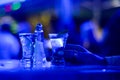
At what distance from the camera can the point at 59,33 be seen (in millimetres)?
1409

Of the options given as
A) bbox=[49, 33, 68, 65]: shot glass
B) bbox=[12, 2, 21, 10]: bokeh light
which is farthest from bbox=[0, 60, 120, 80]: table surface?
bbox=[12, 2, 21, 10]: bokeh light

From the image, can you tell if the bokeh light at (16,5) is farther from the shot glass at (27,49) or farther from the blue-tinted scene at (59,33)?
the shot glass at (27,49)

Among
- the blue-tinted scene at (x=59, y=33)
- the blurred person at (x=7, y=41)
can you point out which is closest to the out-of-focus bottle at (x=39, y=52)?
the blue-tinted scene at (x=59, y=33)

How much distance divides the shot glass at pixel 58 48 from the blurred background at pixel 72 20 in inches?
1.6

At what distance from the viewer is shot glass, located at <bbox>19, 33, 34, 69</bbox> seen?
4.46 feet

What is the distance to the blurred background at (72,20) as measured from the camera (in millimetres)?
1420

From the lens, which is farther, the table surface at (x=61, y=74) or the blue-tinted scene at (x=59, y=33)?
the blue-tinted scene at (x=59, y=33)

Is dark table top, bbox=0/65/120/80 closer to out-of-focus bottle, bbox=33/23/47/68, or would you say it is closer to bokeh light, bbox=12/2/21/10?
out-of-focus bottle, bbox=33/23/47/68

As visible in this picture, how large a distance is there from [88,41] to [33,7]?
27 centimetres

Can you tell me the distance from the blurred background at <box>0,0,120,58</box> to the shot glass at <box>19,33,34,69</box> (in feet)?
0.11

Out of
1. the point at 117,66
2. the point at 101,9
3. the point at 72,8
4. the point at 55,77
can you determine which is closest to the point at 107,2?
the point at 101,9

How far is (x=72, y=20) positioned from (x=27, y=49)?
0.23 m

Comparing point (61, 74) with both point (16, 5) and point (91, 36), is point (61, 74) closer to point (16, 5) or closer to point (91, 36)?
point (91, 36)

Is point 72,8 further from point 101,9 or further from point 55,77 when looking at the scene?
point 55,77
